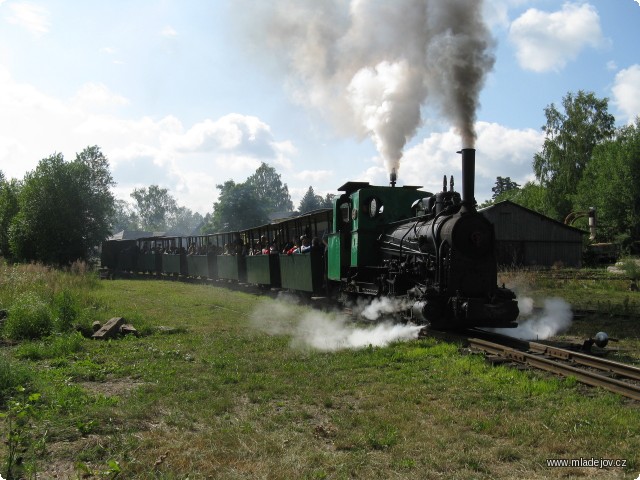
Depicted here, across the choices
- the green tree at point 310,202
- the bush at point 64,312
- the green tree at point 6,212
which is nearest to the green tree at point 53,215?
the green tree at point 6,212

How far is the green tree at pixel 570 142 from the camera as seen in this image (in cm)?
5119

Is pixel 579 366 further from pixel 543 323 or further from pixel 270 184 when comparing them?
pixel 270 184

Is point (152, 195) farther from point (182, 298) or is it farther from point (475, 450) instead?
point (475, 450)

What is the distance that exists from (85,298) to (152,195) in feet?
431

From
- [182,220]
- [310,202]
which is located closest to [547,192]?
[310,202]

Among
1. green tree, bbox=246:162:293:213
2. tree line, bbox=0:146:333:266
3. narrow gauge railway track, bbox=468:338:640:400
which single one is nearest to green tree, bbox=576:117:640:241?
tree line, bbox=0:146:333:266

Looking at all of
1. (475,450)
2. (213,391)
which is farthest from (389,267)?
(475,450)

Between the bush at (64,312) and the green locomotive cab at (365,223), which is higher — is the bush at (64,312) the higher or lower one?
the lower one

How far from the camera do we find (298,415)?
5.59 metres

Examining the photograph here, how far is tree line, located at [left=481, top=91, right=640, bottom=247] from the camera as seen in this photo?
143 feet

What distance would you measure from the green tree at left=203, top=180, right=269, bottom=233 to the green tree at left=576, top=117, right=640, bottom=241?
44.2 m

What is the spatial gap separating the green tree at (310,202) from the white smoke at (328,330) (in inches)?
3714

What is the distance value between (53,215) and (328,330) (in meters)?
36.3

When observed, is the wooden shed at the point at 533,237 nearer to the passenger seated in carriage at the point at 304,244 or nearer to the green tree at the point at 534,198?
the green tree at the point at 534,198
